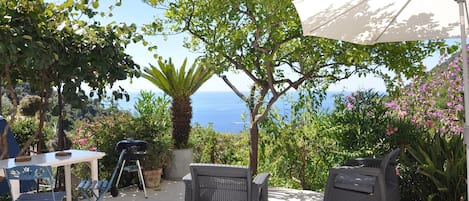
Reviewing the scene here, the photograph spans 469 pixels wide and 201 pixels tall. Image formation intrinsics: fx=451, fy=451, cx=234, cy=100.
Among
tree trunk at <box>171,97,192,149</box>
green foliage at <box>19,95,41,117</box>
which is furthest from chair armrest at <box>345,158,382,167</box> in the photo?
green foliage at <box>19,95,41,117</box>

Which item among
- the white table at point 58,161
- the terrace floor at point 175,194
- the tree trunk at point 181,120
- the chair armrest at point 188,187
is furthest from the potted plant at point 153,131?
the chair armrest at point 188,187

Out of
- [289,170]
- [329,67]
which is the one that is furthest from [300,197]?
[329,67]

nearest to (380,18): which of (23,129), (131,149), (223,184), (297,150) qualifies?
(223,184)

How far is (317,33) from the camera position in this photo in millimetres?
4355

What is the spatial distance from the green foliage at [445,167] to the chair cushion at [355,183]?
2.25 feet

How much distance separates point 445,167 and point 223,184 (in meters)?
2.75

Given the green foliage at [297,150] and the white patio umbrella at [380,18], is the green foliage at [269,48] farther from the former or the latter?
→ the white patio umbrella at [380,18]

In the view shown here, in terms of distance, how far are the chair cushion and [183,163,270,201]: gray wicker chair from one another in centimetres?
109

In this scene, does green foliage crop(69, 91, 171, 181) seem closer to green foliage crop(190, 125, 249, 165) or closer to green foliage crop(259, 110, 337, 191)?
green foliage crop(190, 125, 249, 165)

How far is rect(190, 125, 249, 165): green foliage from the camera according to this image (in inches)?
352

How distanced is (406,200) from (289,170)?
242cm

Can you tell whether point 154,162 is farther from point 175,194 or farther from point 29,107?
point 29,107

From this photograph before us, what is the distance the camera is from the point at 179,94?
847 cm

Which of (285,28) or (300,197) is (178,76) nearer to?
(285,28)
